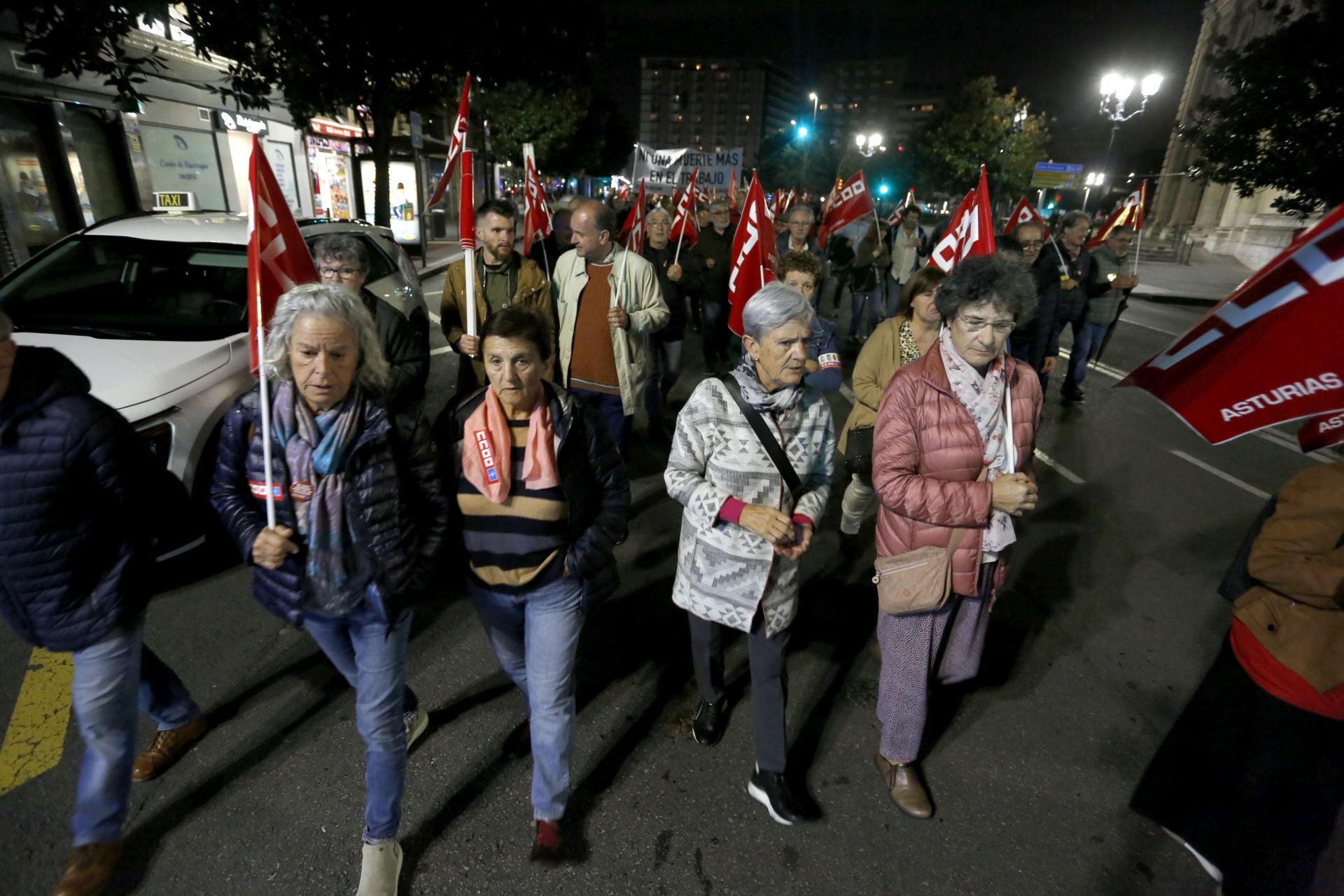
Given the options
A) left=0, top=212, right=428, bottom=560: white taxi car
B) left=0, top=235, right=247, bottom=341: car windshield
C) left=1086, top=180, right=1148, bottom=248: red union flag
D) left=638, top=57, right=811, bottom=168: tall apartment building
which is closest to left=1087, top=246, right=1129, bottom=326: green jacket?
left=1086, top=180, right=1148, bottom=248: red union flag

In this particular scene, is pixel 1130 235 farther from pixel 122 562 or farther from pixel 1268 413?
pixel 122 562

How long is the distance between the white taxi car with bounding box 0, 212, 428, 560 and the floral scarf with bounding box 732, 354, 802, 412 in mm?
3048

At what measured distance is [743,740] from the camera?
312cm

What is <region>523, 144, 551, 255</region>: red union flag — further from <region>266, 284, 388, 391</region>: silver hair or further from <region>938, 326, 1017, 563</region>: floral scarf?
<region>938, 326, 1017, 563</region>: floral scarf

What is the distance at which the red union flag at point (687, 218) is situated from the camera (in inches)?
353

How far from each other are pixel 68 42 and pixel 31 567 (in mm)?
8945

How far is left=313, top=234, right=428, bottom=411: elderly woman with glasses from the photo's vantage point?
3.96 m

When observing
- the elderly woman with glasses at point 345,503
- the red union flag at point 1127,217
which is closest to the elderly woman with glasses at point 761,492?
the elderly woman with glasses at point 345,503

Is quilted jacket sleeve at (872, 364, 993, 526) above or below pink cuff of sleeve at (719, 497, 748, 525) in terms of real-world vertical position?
above

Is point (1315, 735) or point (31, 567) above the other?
point (31, 567)

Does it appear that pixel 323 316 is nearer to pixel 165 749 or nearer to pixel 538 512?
pixel 538 512

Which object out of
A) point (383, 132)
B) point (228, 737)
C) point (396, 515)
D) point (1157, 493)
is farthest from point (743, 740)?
point (383, 132)

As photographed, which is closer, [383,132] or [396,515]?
[396,515]

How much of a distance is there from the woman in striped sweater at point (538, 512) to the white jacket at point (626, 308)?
2.41 meters
